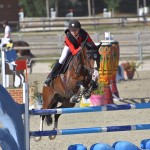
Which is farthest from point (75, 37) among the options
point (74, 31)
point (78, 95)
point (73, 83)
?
point (78, 95)

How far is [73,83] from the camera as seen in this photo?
9047mm

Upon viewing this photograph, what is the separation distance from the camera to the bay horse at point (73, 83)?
8.74m

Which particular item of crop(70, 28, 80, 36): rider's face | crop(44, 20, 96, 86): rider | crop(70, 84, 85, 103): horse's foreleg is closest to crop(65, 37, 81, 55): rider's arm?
crop(44, 20, 96, 86): rider

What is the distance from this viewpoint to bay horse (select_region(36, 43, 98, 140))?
8.74 m

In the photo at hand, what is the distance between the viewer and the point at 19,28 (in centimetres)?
4112

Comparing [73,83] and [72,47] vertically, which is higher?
[72,47]

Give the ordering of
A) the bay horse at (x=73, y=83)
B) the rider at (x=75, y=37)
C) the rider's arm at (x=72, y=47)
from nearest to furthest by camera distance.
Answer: the bay horse at (x=73, y=83), the rider at (x=75, y=37), the rider's arm at (x=72, y=47)

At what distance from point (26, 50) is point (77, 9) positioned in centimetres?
4024

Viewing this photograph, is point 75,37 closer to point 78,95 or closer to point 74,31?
point 74,31

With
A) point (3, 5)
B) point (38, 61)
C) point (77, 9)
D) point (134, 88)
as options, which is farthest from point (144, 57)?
point (77, 9)

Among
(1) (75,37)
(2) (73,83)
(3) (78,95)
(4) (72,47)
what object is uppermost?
(1) (75,37)

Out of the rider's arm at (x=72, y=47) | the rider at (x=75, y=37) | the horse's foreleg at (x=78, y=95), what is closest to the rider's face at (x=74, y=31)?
the rider at (x=75, y=37)

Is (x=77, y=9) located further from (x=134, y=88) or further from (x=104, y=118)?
(x=104, y=118)

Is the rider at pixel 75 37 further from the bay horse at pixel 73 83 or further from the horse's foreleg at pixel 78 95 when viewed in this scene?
the horse's foreleg at pixel 78 95
